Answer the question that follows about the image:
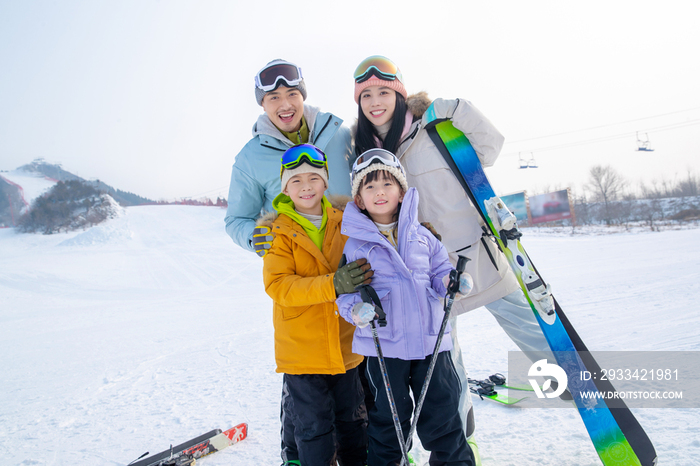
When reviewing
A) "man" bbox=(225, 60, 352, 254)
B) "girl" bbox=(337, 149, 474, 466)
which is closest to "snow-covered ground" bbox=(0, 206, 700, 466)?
"girl" bbox=(337, 149, 474, 466)

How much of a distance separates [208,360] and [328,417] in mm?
3055

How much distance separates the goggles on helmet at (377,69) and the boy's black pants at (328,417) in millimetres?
1897

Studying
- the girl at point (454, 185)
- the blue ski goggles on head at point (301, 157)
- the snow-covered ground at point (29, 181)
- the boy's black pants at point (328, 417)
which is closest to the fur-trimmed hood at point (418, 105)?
the girl at point (454, 185)

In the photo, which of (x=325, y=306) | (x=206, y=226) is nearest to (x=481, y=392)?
(x=325, y=306)

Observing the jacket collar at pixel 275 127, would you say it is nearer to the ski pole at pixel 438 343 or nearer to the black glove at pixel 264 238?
the black glove at pixel 264 238

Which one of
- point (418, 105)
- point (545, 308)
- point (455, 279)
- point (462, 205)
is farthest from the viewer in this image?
point (418, 105)

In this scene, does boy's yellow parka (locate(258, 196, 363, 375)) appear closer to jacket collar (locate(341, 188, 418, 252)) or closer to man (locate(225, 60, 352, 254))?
jacket collar (locate(341, 188, 418, 252))

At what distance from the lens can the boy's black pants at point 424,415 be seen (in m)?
1.75

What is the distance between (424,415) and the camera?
181 centimetres

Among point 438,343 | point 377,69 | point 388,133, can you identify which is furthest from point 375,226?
point 377,69

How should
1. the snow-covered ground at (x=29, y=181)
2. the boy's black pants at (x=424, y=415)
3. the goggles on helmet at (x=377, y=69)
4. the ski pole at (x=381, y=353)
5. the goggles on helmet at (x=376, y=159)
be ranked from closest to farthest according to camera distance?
the ski pole at (x=381, y=353), the boy's black pants at (x=424, y=415), the goggles on helmet at (x=376, y=159), the goggles on helmet at (x=377, y=69), the snow-covered ground at (x=29, y=181)

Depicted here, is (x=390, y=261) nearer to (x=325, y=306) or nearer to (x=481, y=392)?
(x=325, y=306)

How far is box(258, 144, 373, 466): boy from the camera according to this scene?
1.83 m

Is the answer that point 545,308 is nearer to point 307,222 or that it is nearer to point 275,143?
point 307,222
